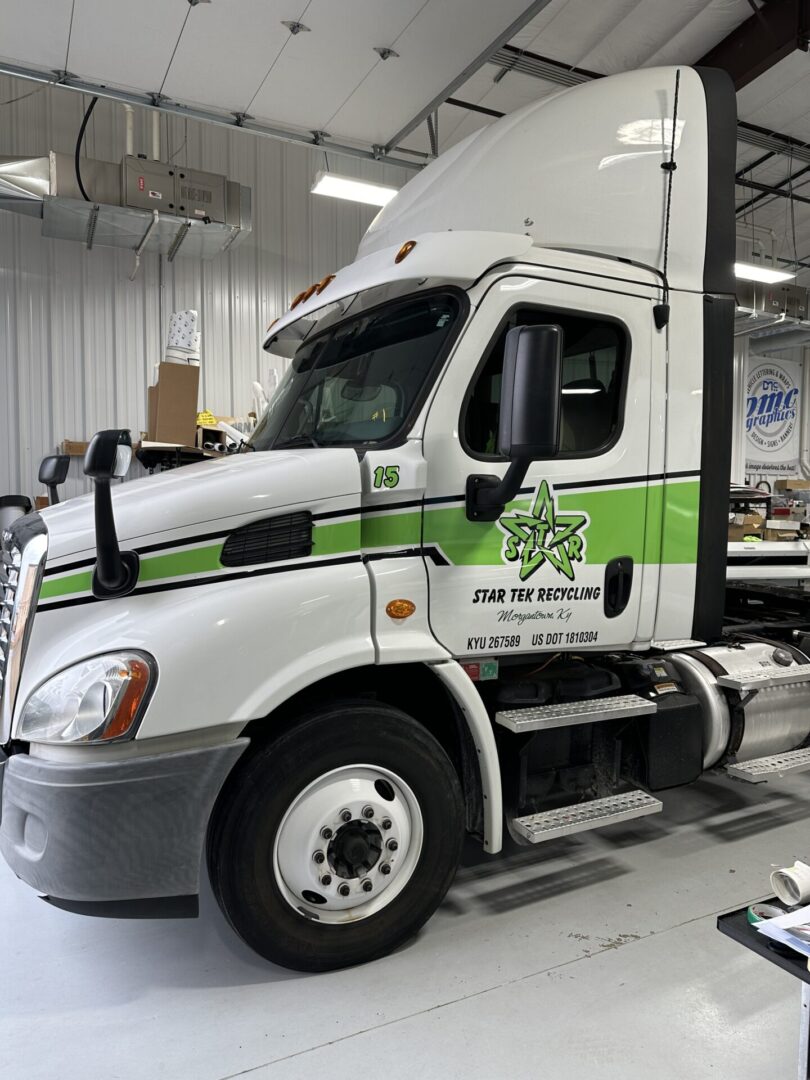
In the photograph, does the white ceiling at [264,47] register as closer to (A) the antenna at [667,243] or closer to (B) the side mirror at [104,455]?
(A) the antenna at [667,243]

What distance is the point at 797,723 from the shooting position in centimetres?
393

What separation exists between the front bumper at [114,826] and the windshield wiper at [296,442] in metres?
1.17

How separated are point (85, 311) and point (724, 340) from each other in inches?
302

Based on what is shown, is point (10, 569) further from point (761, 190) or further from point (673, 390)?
Answer: point (761, 190)

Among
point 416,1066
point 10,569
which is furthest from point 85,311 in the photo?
point 416,1066

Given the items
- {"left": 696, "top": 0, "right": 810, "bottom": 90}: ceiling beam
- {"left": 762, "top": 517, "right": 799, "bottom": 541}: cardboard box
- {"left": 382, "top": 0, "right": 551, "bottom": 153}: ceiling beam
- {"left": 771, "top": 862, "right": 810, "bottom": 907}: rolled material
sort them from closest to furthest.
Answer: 1. {"left": 771, "top": 862, "right": 810, "bottom": 907}: rolled material
2. {"left": 382, "top": 0, "right": 551, "bottom": 153}: ceiling beam
3. {"left": 696, "top": 0, "right": 810, "bottom": 90}: ceiling beam
4. {"left": 762, "top": 517, "right": 799, "bottom": 541}: cardboard box

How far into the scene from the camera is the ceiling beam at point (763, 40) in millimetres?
6812

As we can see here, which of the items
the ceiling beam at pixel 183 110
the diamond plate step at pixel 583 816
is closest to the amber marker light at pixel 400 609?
the diamond plate step at pixel 583 816

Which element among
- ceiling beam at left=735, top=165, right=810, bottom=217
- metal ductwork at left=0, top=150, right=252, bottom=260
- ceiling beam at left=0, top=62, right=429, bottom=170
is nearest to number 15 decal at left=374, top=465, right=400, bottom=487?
ceiling beam at left=0, top=62, right=429, bottom=170

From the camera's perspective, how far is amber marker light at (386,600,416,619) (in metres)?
2.65

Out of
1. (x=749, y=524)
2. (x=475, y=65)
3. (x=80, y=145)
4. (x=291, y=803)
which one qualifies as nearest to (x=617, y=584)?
(x=291, y=803)

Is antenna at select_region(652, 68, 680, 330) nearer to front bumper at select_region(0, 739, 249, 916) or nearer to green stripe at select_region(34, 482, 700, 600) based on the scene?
green stripe at select_region(34, 482, 700, 600)

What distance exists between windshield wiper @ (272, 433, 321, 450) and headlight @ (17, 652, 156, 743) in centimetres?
110

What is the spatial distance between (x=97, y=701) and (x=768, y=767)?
2893 millimetres
